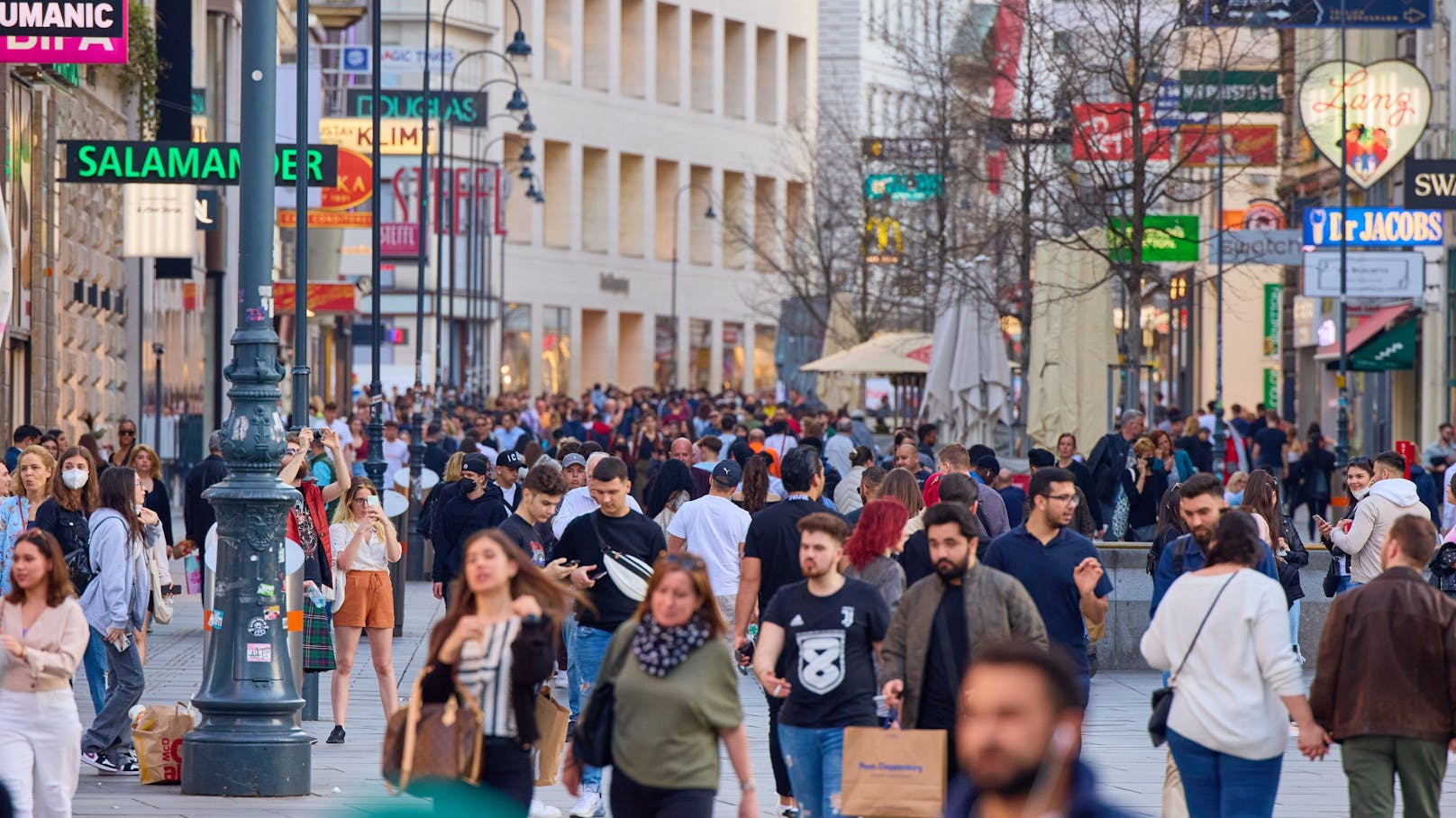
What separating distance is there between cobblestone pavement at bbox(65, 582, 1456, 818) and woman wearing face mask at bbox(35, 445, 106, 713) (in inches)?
21.8

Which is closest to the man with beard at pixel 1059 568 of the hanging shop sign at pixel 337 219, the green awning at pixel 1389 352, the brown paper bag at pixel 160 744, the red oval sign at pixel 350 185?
the brown paper bag at pixel 160 744

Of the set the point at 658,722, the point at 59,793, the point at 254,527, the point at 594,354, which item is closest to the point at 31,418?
the point at 254,527

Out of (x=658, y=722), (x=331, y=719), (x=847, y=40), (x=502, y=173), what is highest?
(x=847, y=40)

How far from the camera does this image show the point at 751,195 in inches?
3460

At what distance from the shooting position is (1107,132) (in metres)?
27.8

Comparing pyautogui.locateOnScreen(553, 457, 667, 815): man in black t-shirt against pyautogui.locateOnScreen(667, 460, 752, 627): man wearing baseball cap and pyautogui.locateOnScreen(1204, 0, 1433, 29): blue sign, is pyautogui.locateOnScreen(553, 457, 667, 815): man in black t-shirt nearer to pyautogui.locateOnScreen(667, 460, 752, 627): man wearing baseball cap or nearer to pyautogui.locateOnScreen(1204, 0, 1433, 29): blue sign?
pyautogui.locateOnScreen(667, 460, 752, 627): man wearing baseball cap

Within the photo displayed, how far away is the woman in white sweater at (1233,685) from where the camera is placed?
7.98 m

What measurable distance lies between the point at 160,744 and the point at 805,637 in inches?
166

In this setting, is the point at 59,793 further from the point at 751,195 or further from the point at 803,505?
the point at 751,195

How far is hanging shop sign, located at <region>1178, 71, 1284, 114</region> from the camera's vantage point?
28.1 m

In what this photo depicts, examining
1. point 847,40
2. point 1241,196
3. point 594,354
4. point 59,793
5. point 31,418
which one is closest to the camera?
point 59,793

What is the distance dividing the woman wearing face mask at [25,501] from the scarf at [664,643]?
6.36 m

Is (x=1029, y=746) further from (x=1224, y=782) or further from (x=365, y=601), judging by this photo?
(x=365, y=601)

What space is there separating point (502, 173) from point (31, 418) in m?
43.3
